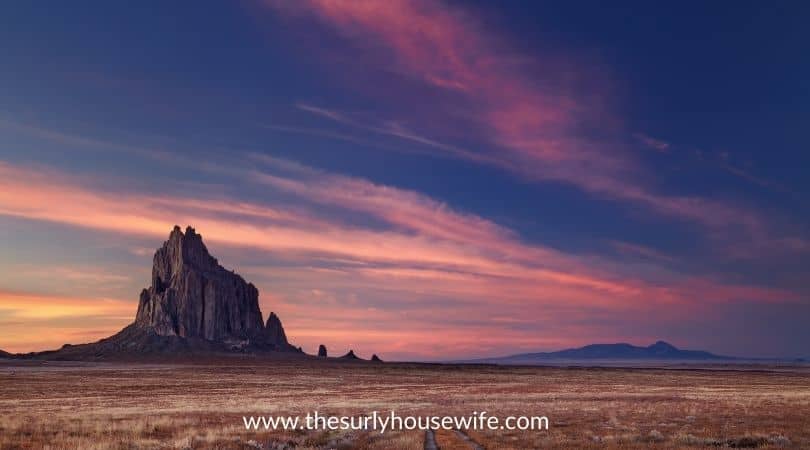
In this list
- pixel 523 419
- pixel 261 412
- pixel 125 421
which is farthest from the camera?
pixel 261 412

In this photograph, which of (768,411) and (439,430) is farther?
(768,411)

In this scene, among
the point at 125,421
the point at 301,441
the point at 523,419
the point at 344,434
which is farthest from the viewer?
the point at 523,419

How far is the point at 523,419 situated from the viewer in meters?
35.1

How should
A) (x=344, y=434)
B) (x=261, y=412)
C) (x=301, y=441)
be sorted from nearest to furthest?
(x=301, y=441)
(x=344, y=434)
(x=261, y=412)

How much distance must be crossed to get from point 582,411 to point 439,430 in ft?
47.2

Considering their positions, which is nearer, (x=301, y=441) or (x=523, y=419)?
(x=301, y=441)

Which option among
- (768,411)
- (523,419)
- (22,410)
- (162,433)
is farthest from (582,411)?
(22,410)

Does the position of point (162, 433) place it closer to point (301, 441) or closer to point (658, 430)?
point (301, 441)

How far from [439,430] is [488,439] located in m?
4.69

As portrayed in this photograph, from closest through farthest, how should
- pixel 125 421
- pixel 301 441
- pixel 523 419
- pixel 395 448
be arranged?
pixel 395 448
pixel 301 441
pixel 125 421
pixel 523 419

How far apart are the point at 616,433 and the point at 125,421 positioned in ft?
76.4

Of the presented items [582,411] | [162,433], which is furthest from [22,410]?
[582,411]

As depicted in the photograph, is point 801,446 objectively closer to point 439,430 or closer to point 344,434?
point 439,430

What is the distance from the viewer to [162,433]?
91.6 feet
